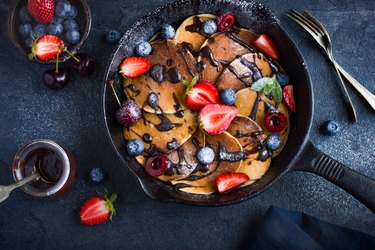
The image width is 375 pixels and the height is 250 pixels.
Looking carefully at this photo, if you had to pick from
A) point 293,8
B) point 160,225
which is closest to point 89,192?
point 160,225

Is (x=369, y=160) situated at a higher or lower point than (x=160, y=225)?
higher

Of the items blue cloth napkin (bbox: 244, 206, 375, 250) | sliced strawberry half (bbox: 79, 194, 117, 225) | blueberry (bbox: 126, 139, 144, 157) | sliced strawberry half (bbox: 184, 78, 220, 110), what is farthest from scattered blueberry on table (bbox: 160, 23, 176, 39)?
blue cloth napkin (bbox: 244, 206, 375, 250)

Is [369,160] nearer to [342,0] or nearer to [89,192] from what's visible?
[342,0]

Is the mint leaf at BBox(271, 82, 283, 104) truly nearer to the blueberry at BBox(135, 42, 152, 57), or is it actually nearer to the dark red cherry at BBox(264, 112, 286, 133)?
the dark red cherry at BBox(264, 112, 286, 133)

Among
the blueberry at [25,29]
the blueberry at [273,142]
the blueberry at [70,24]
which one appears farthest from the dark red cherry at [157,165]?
the blueberry at [25,29]

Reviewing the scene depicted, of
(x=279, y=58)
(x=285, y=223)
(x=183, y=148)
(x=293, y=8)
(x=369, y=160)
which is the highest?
(x=293, y=8)

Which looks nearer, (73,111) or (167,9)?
(167,9)

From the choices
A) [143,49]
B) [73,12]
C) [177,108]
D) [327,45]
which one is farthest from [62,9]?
[327,45]
